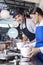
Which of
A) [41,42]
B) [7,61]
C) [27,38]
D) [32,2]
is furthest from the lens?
[32,2]

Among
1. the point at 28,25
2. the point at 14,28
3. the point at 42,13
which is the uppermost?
the point at 42,13

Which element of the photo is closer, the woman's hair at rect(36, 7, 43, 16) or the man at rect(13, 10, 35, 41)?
the woman's hair at rect(36, 7, 43, 16)

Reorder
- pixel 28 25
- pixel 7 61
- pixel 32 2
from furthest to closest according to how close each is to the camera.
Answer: pixel 32 2 → pixel 28 25 → pixel 7 61

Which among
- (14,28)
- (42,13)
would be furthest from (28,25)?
(14,28)

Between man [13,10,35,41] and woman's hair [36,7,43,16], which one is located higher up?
woman's hair [36,7,43,16]

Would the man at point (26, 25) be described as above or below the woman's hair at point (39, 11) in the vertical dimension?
below

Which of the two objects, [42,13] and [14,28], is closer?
[42,13]

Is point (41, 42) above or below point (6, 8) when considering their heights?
below

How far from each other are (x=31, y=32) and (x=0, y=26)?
108cm

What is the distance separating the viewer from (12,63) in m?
0.94

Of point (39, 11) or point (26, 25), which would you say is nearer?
point (39, 11)

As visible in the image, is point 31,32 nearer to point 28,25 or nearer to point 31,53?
point 28,25

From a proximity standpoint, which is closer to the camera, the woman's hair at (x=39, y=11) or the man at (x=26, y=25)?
the woman's hair at (x=39, y=11)

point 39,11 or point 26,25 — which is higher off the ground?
point 39,11
